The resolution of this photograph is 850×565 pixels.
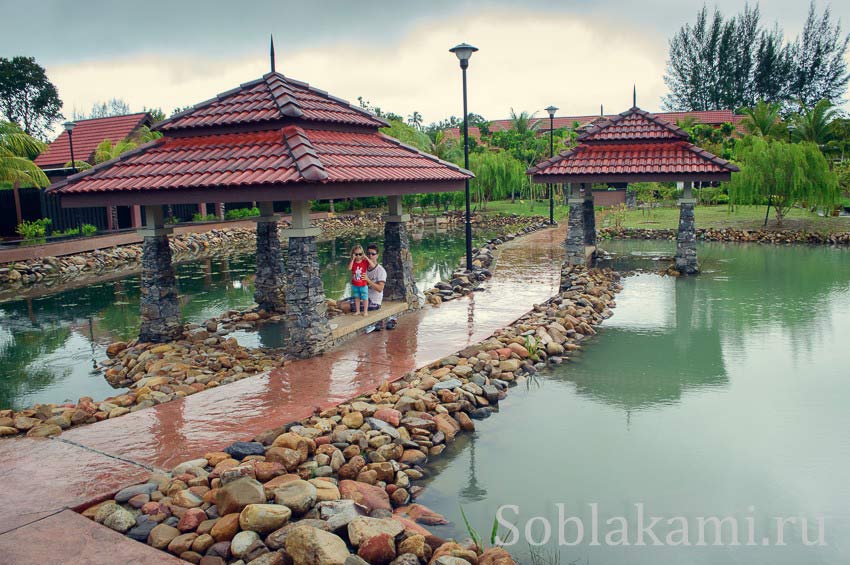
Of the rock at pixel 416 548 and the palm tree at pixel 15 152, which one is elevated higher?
the palm tree at pixel 15 152

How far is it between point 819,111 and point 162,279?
113ft

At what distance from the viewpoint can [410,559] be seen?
4.98 metres

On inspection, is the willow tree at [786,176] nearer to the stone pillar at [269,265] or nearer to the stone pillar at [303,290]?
the stone pillar at [269,265]

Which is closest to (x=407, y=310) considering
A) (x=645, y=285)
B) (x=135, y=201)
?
(x=135, y=201)

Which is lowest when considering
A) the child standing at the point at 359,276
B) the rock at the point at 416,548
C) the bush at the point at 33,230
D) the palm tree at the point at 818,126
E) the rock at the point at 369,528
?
the rock at the point at 416,548

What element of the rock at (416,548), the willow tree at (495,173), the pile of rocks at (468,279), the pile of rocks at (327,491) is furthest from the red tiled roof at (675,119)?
the rock at (416,548)

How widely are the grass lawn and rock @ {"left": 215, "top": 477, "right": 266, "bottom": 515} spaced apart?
82.9 ft

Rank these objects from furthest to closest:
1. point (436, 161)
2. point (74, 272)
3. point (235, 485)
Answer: point (74, 272)
point (436, 161)
point (235, 485)

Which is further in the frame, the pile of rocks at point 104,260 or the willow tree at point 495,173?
the willow tree at point 495,173

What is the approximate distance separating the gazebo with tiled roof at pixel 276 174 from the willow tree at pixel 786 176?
16516 mm

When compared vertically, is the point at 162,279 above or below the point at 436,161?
below

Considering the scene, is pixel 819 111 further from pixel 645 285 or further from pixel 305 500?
pixel 305 500

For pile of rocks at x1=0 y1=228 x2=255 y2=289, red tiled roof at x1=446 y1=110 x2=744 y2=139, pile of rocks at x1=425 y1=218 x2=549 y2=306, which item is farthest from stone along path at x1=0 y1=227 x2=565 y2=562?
red tiled roof at x1=446 y1=110 x2=744 y2=139

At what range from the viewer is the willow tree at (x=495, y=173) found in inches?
1494
